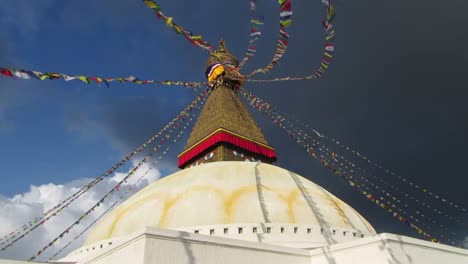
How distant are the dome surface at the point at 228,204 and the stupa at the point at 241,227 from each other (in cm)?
3

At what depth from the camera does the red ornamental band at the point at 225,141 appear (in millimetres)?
17656

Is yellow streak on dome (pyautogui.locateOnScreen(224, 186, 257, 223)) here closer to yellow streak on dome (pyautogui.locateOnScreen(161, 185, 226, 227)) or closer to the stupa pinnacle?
yellow streak on dome (pyautogui.locateOnScreen(161, 185, 226, 227))

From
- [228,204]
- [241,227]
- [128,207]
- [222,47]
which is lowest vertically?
[241,227]

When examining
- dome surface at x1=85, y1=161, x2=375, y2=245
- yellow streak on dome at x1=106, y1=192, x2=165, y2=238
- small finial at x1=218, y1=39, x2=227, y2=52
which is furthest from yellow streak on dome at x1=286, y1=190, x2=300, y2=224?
small finial at x1=218, y1=39, x2=227, y2=52

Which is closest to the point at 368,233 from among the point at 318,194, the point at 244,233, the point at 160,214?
the point at 318,194

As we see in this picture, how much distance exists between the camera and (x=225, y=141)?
1753cm

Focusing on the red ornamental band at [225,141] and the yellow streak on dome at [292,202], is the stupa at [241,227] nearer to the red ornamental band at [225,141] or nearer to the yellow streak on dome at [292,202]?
the yellow streak on dome at [292,202]

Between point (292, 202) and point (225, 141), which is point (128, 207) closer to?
point (292, 202)

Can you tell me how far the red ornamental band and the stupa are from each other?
4186 mm

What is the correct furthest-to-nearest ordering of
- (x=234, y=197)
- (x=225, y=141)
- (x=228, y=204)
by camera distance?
(x=225, y=141), (x=234, y=197), (x=228, y=204)

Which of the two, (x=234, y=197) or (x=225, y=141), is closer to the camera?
(x=234, y=197)

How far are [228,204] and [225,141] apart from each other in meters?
6.76

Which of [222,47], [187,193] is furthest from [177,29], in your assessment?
[222,47]

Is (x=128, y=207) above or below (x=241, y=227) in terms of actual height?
above
